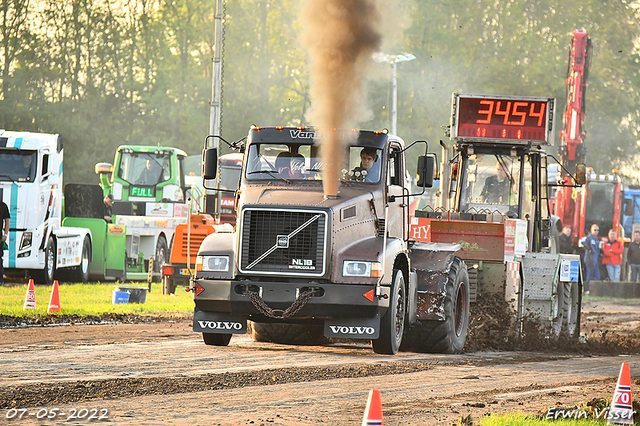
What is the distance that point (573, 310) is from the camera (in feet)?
61.1

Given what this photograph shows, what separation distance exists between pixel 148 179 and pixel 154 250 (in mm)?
5329

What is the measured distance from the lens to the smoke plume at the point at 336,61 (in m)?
13.0

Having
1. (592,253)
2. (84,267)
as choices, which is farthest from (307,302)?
(592,253)

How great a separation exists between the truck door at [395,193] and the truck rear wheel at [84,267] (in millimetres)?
14731

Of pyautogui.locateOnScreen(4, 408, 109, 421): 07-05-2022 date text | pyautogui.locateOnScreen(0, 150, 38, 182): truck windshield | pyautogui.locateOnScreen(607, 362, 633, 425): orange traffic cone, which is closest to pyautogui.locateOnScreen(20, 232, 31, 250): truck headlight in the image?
pyautogui.locateOnScreen(0, 150, 38, 182): truck windshield

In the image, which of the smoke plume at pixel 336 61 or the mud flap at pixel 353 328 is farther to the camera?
the smoke plume at pixel 336 61

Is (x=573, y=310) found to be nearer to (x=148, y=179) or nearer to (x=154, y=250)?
(x=154, y=250)

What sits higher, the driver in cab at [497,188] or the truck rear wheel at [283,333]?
the driver in cab at [497,188]

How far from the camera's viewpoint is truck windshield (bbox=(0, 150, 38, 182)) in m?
23.9

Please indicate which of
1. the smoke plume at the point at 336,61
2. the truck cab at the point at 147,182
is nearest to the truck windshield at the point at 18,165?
the truck cab at the point at 147,182

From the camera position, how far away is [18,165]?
942 inches

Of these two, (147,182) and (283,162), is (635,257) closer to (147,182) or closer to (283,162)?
(147,182)

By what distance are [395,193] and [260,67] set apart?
159 ft

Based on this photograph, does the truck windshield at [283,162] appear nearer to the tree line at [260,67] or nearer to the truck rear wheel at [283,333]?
the truck rear wheel at [283,333]
